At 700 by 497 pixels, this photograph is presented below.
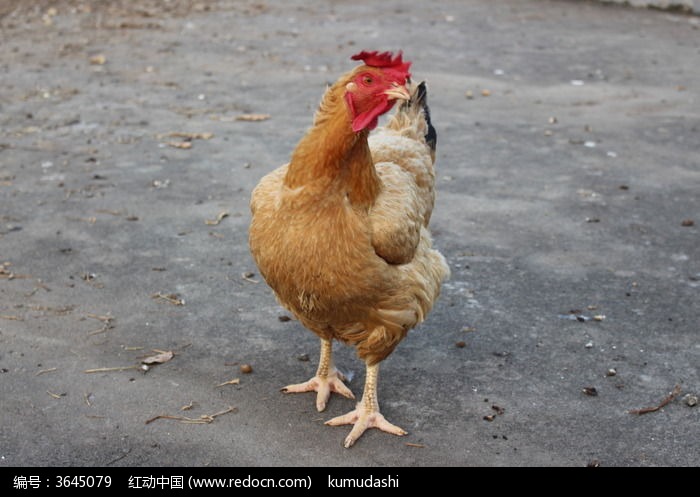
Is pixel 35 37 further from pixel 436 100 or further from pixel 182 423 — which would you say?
pixel 182 423

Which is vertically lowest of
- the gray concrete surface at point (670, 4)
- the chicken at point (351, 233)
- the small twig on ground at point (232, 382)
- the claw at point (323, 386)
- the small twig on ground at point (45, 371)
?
the small twig on ground at point (45, 371)

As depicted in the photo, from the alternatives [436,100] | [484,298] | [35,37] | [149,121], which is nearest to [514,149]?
[436,100]

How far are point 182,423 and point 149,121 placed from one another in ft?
17.1

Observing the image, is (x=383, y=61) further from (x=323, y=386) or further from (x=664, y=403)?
(x=664, y=403)

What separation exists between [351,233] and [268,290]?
1915 millimetres

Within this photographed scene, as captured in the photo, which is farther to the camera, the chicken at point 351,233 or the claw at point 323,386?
the claw at point 323,386

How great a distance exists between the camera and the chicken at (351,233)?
11.5 ft

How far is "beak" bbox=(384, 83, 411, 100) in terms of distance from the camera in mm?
3406

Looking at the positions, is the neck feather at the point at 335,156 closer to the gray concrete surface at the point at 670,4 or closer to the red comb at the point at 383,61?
the red comb at the point at 383,61

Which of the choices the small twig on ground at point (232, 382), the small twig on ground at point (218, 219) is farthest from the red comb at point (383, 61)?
the small twig on ground at point (218, 219)

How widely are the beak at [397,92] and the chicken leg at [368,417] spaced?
1.43m

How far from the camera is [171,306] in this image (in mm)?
5195

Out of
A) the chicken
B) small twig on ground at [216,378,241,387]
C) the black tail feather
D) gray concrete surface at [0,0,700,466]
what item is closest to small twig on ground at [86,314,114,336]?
gray concrete surface at [0,0,700,466]

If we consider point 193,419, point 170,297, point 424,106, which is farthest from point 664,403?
point 170,297
